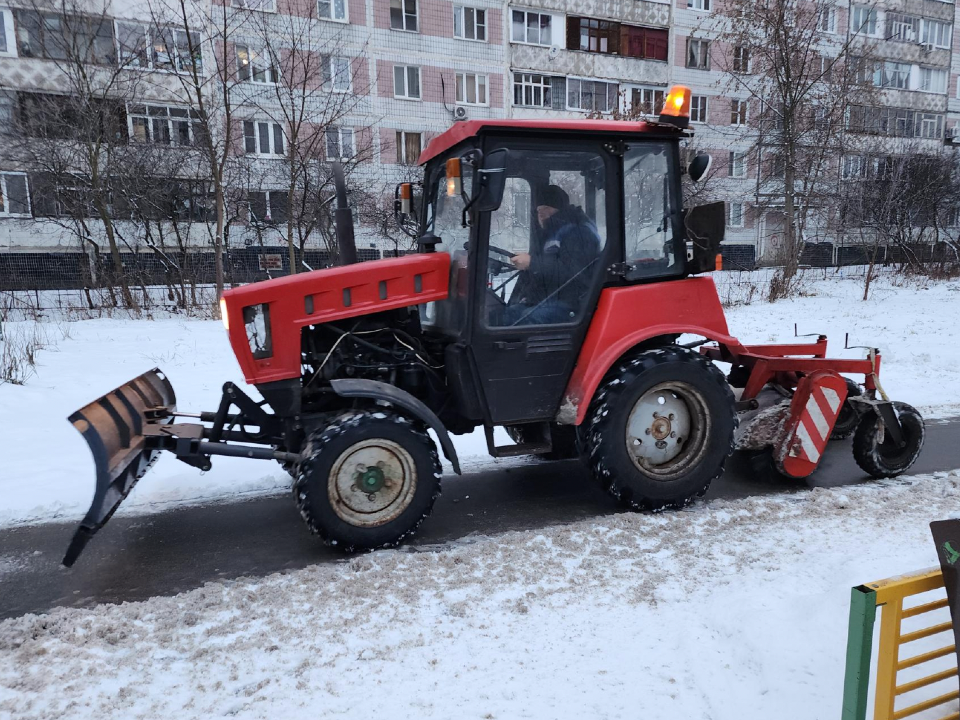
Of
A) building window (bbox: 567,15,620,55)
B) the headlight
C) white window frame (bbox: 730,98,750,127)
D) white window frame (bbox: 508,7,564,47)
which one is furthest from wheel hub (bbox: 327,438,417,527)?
white window frame (bbox: 730,98,750,127)

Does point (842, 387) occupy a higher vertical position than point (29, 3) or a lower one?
lower

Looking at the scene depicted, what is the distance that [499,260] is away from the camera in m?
3.89

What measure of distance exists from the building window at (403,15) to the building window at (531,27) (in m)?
3.94

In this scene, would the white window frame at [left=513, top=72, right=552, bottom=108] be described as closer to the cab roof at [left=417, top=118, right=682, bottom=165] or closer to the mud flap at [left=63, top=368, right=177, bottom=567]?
the cab roof at [left=417, top=118, right=682, bottom=165]

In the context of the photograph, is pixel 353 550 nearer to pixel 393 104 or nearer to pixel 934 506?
pixel 934 506

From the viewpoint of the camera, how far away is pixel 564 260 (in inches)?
158

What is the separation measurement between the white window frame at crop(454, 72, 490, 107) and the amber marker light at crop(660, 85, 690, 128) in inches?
913

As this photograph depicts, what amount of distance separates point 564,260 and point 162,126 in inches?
832

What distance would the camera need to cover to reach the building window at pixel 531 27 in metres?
25.9

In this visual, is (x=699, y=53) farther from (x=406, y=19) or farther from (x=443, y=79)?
(x=406, y=19)

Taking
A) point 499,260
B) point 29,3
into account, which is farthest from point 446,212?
point 29,3

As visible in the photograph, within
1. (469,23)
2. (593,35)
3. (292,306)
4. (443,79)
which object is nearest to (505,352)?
(292,306)

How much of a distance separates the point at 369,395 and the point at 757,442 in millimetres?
2726

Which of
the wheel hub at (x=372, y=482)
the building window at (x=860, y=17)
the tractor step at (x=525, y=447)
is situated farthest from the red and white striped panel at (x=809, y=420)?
the building window at (x=860, y=17)
